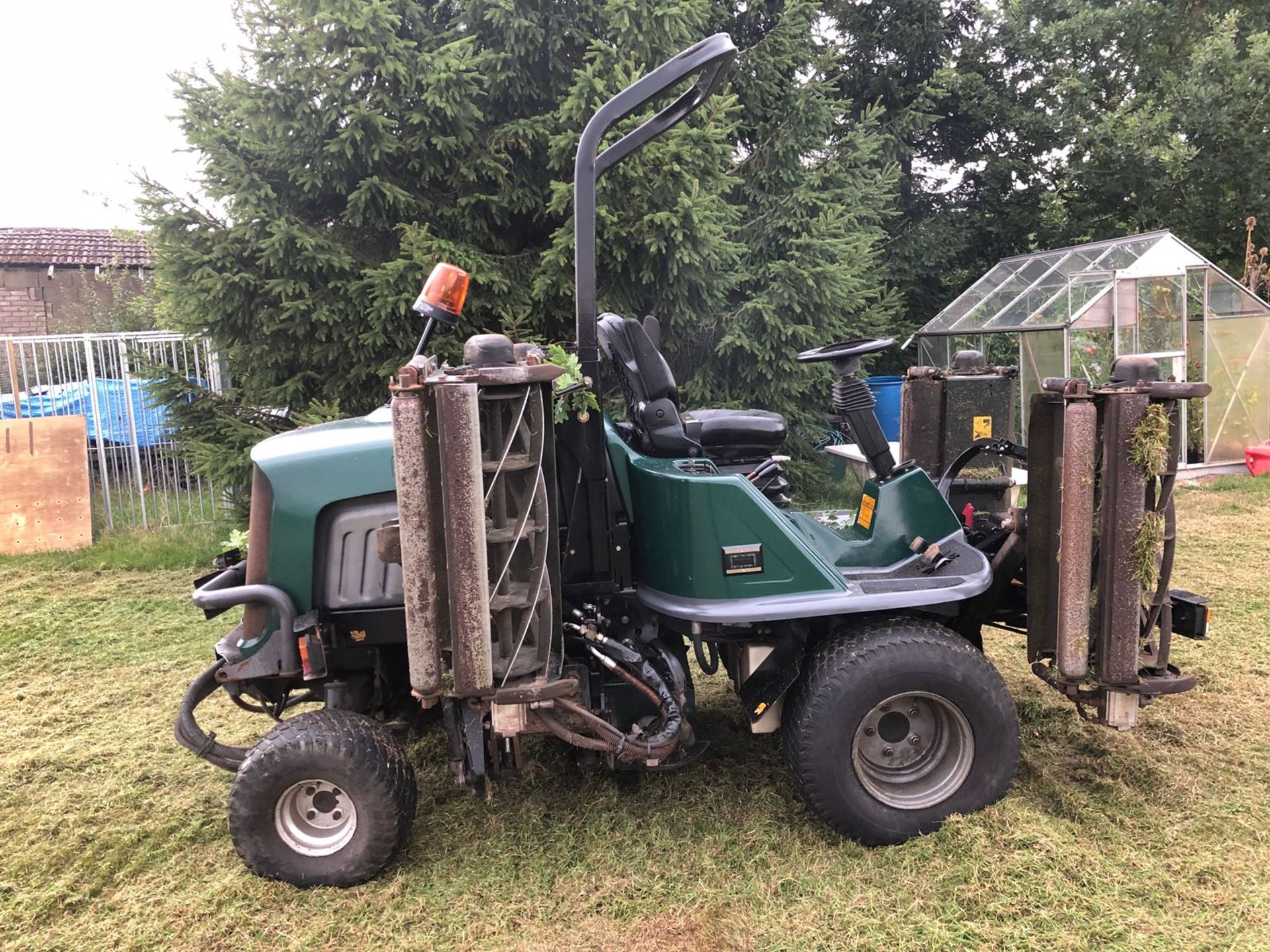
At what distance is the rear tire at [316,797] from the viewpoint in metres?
2.65

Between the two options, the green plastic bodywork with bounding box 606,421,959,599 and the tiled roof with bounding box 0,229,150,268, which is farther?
the tiled roof with bounding box 0,229,150,268

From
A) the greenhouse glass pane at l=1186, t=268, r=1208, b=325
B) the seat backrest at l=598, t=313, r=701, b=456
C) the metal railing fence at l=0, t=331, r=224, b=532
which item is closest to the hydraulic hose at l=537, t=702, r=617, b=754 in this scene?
the seat backrest at l=598, t=313, r=701, b=456

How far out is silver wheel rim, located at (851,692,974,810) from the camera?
288cm

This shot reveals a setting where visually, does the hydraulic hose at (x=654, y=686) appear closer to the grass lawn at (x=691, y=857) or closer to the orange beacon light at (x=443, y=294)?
the grass lawn at (x=691, y=857)

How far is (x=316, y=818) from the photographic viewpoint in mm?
2783

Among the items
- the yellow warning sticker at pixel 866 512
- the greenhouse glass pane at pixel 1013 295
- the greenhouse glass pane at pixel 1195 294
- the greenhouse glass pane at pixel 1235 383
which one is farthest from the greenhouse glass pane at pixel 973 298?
the yellow warning sticker at pixel 866 512

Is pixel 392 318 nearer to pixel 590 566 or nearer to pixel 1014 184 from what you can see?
pixel 590 566

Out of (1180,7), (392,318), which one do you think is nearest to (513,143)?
(392,318)

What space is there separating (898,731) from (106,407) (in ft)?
28.2

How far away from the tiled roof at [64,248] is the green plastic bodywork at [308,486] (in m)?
16.0

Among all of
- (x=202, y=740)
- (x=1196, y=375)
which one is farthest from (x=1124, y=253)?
(x=202, y=740)

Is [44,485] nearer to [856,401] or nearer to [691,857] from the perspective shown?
[691,857]

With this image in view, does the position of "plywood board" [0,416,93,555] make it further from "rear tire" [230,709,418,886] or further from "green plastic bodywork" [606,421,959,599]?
"green plastic bodywork" [606,421,959,599]

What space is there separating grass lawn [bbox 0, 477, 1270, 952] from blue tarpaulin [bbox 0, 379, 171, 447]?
5055mm
